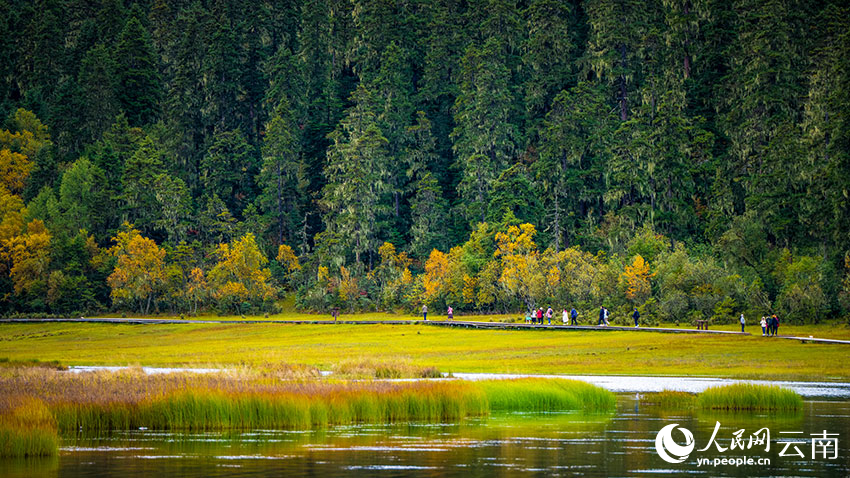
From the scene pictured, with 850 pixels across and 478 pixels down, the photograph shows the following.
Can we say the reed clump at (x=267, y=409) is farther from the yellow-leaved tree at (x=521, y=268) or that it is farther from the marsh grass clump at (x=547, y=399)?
the yellow-leaved tree at (x=521, y=268)

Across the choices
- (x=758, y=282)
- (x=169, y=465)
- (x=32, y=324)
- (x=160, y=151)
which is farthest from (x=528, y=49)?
(x=169, y=465)

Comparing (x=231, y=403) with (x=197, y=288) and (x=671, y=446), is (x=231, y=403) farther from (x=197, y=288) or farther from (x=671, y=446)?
(x=197, y=288)

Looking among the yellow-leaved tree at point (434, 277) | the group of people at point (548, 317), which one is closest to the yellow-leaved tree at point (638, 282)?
the group of people at point (548, 317)

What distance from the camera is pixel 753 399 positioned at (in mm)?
32875

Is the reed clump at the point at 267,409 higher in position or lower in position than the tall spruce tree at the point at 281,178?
lower

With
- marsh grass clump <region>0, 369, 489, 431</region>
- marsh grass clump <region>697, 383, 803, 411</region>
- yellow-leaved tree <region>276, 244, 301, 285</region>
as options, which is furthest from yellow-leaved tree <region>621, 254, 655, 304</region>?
yellow-leaved tree <region>276, 244, 301, 285</region>

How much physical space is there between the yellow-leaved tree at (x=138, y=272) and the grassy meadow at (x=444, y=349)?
1944 centimetres

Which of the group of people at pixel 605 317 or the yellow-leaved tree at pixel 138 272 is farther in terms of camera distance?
the yellow-leaved tree at pixel 138 272

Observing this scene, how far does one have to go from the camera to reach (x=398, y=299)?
364 ft

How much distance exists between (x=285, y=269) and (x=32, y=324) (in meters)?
34.4

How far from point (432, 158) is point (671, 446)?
367 ft

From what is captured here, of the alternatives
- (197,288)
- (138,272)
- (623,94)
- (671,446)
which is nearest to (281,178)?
(197,288)

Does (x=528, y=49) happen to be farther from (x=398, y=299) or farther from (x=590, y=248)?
(x=398, y=299)

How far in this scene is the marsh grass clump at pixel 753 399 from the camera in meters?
32.6
